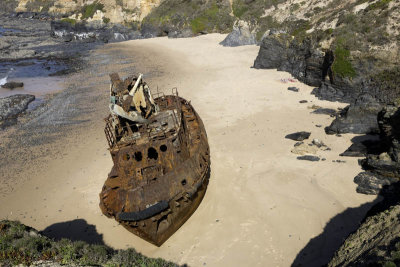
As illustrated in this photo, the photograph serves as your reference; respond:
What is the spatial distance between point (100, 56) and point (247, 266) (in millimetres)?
54262

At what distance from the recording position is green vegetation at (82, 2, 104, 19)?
89000 mm

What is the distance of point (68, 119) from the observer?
1094 inches

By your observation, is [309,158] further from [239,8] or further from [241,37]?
[239,8]

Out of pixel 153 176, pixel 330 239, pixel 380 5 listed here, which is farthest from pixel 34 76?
pixel 330 239

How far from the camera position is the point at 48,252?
8906 millimetres

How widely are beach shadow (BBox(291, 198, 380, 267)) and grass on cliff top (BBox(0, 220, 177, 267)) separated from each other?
5340 millimetres

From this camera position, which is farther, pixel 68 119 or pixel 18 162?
pixel 68 119

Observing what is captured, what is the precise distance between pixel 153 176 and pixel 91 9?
92471 mm

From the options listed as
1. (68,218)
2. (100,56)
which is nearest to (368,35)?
(68,218)

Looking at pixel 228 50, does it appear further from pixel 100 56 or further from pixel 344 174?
pixel 344 174

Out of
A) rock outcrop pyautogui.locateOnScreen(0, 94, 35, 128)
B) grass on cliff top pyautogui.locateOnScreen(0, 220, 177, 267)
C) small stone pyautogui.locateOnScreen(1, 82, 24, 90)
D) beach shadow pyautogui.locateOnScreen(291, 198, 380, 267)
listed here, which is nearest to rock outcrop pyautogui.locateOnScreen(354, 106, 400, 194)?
beach shadow pyautogui.locateOnScreen(291, 198, 380, 267)

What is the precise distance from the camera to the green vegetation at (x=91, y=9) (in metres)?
89.0

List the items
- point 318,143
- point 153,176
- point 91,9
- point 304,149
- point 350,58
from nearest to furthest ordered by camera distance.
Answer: point 153,176 → point 304,149 → point 318,143 → point 350,58 → point 91,9

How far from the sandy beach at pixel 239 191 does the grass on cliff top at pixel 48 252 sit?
3077 mm
